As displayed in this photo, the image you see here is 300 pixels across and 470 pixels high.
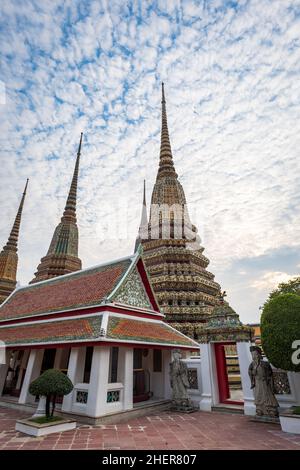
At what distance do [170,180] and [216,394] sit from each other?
19853 mm

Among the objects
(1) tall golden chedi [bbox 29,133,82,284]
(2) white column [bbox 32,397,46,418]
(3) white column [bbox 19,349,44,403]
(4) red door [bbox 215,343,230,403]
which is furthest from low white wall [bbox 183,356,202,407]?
(1) tall golden chedi [bbox 29,133,82,284]

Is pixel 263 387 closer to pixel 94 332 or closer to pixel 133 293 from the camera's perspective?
pixel 94 332

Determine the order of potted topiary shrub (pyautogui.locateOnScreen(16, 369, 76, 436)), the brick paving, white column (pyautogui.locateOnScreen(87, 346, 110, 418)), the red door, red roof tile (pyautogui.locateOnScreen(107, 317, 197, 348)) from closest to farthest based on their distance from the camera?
the brick paving
potted topiary shrub (pyautogui.locateOnScreen(16, 369, 76, 436))
white column (pyautogui.locateOnScreen(87, 346, 110, 418))
red roof tile (pyautogui.locateOnScreen(107, 317, 197, 348))
the red door

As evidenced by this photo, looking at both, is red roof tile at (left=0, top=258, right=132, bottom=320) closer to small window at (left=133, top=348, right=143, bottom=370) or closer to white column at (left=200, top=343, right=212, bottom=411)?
small window at (left=133, top=348, right=143, bottom=370)

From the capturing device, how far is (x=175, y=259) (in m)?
21.1

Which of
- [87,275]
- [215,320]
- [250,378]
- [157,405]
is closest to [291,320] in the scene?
[250,378]

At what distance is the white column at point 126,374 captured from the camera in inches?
352

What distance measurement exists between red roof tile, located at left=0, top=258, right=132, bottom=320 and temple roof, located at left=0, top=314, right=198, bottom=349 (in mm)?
666

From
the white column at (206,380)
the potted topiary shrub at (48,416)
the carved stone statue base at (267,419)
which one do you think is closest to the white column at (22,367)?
the potted topiary shrub at (48,416)

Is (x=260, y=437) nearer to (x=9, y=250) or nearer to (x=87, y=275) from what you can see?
(x=87, y=275)

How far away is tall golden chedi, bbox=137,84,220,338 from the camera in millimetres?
17797
